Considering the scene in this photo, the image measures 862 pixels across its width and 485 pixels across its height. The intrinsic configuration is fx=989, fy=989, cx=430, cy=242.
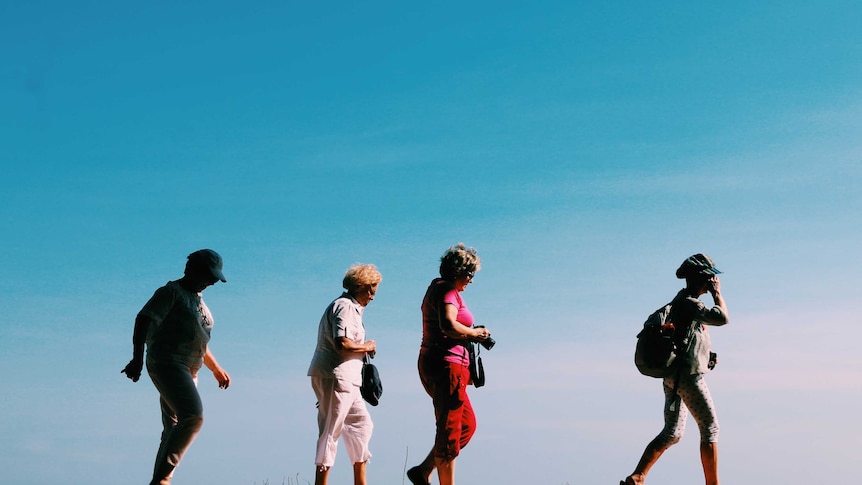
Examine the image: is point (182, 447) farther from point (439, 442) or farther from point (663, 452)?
point (663, 452)

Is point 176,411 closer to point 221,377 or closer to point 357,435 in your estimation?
point 221,377

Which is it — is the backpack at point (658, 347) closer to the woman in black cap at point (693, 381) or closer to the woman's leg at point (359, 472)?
the woman in black cap at point (693, 381)

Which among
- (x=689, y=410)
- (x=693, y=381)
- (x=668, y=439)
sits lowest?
(x=668, y=439)

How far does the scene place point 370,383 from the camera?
9.68 meters

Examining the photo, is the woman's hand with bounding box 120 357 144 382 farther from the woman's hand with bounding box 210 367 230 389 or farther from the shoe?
the shoe

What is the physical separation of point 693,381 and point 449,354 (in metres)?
2.64

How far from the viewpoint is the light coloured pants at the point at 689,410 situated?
999cm

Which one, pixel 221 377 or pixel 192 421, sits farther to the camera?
pixel 221 377

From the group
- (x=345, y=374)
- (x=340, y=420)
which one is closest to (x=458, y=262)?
(x=345, y=374)

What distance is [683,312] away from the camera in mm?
10070

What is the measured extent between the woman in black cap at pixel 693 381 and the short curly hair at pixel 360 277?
122 inches

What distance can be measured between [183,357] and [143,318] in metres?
0.52

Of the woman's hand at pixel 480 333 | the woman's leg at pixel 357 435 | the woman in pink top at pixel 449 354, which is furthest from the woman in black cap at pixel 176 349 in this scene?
the woman's hand at pixel 480 333

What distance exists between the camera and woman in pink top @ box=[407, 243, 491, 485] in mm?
9164
